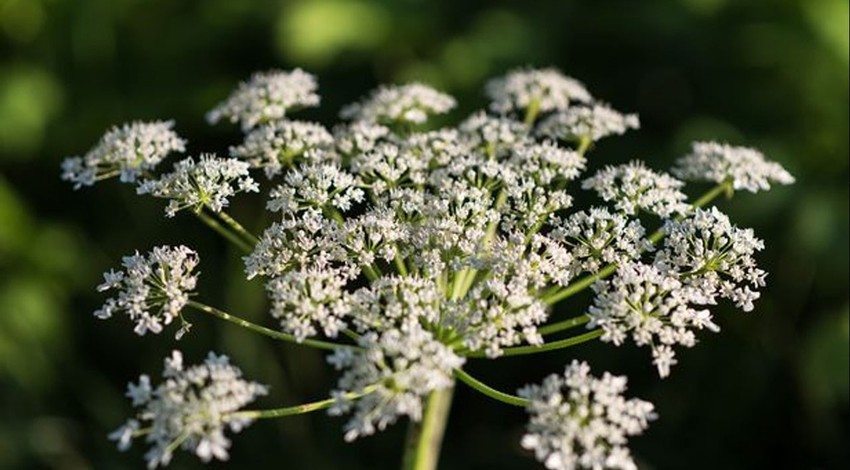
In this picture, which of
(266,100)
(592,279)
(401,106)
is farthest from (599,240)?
(266,100)


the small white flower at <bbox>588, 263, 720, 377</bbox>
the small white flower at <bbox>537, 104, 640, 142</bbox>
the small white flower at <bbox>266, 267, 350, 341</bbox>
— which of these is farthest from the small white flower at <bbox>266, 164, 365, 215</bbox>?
the small white flower at <bbox>537, 104, 640, 142</bbox>

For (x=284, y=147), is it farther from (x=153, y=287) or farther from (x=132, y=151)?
(x=153, y=287)

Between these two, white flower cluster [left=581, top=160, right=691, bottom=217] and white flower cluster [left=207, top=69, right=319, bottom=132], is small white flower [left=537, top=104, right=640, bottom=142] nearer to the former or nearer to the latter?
white flower cluster [left=581, top=160, right=691, bottom=217]

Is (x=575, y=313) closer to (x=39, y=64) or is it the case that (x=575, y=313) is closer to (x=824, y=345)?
(x=824, y=345)

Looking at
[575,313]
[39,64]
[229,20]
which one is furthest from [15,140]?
[575,313]

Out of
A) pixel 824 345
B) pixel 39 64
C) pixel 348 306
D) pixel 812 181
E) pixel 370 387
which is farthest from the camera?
pixel 39 64
